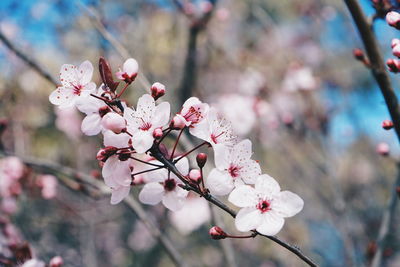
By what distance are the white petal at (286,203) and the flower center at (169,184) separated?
31 centimetres

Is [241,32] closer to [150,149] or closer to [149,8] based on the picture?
[149,8]

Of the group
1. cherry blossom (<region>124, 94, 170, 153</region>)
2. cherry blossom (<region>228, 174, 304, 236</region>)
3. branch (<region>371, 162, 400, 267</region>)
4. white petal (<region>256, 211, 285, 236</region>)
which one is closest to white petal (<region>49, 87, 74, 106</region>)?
cherry blossom (<region>124, 94, 170, 153</region>)

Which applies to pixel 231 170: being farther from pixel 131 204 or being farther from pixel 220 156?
pixel 131 204

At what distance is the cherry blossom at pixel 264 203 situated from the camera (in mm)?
1025

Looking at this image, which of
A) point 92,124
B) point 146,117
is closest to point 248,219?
point 146,117

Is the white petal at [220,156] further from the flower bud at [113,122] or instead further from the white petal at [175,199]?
the flower bud at [113,122]

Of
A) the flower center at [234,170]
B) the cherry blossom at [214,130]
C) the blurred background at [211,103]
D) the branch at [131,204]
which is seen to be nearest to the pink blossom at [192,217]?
the blurred background at [211,103]

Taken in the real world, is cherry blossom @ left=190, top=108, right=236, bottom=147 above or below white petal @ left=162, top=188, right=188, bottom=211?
above

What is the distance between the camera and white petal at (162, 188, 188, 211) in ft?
3.70

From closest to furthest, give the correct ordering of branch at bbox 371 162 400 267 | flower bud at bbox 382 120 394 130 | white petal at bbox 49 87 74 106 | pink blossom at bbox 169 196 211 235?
white petal at bbox 49 87 74 106 < flower bud at bbox 382 120 394 130 < branch at bbox 371 162 400 267 < pink blossom at bbox 169 196 211 235

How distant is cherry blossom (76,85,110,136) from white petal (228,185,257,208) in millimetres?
433

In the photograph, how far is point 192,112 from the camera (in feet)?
3.51

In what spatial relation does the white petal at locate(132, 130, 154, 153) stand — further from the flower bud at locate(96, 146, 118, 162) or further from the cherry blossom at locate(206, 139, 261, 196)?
the cherry blossom at locate(206, 139, 261, 196)

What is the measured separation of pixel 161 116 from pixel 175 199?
0.95 ft
